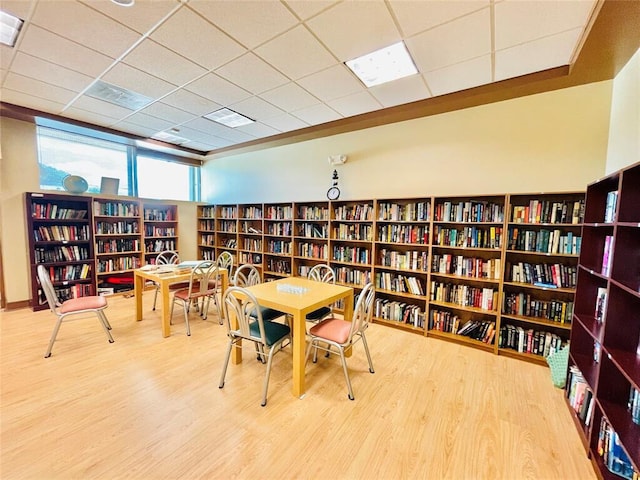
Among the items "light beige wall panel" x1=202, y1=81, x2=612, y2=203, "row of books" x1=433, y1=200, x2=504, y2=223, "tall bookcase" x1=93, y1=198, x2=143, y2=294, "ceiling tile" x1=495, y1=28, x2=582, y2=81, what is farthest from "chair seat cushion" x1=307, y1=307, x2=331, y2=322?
"tall bookcase" x1=93, y1=198, x2=143, y2=294

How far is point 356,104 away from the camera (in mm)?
3229

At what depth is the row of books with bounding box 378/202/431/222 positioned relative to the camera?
328cm

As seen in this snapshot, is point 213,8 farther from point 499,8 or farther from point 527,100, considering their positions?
point 527,100

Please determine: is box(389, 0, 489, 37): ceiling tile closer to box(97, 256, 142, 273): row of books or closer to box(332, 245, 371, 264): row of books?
box(332, 245, 371, 264): row of books

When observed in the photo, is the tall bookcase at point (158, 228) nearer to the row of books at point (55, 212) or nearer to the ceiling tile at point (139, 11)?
the row of books at point (55, 212)

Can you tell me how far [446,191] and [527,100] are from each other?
1178 millimetres

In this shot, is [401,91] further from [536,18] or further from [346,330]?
[346,330]

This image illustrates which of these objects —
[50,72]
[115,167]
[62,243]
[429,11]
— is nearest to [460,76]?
[429,11]

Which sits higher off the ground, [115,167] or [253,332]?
[115,167]

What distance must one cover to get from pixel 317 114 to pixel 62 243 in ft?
14.5

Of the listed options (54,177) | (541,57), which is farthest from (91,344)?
(541,57)

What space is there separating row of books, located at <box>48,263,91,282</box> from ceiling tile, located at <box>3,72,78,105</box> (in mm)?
2456

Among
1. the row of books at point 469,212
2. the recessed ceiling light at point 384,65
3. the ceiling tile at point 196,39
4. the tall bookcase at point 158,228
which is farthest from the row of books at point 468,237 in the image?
the tall bookcase at point 158,228

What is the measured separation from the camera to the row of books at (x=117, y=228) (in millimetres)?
4500
